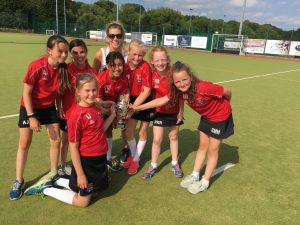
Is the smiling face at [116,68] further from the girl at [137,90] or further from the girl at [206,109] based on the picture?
the girl at [206,109]

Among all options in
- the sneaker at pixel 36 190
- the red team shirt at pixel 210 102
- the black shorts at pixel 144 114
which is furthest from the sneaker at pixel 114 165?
the red team shirt at pixel 210 102

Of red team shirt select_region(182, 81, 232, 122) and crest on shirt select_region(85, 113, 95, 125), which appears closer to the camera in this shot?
crest on shirt select_region(85, 113, 95, 125)

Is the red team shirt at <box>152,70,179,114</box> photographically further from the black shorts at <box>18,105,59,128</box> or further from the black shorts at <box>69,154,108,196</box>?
the black shorts at <box>18,105,59,128</box>

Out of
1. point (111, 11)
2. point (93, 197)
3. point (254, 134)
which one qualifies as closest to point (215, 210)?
point (93, 197)

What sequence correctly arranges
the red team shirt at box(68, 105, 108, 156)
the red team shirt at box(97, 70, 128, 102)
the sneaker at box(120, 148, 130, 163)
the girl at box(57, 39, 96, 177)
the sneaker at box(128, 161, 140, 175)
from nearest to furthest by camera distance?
the red team shirt at box(68, 105, 108, 156)
the girl at box(57, 39, 96, 177)
the red team shirt at box(97, 70, 128, 102)
the sneaker at box(128, 161, 140, 175)
the sneaker at box(120, 148, 130, 163)

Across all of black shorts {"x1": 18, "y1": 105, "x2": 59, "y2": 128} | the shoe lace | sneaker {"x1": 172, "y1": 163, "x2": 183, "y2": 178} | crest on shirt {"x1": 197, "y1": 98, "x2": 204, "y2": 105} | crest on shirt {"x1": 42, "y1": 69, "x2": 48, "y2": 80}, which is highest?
crest on shirt {"x1": 42, "y1": 69, "x2": 48, "y2": 80}

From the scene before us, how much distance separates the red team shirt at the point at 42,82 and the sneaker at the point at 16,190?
38.1 inches

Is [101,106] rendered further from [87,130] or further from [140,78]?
[140,78]

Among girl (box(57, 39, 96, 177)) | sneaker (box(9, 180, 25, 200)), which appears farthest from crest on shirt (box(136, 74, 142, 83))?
sneaker (box(9, 180, 25, 200))

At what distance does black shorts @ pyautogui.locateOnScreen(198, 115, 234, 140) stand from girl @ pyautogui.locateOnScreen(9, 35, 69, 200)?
1.86 meters

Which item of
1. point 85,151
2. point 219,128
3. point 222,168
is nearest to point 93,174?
point 85,151

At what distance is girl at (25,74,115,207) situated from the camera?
315 centimetres

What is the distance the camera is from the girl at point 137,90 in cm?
398

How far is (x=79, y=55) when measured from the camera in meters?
3.66
